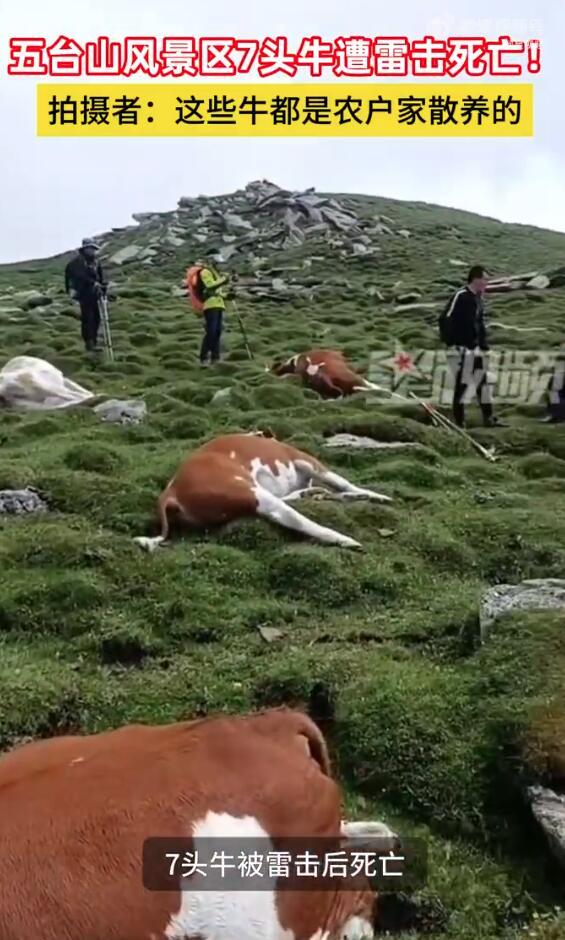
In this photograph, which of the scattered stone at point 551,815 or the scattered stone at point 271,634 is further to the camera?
the scattered stone at point 271,634

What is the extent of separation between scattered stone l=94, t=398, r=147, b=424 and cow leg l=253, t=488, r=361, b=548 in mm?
6317

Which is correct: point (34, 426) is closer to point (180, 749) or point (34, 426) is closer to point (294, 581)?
point (294, 581)

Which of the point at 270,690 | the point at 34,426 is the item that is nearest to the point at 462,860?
the point at 270,690

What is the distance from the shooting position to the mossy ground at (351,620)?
635cm

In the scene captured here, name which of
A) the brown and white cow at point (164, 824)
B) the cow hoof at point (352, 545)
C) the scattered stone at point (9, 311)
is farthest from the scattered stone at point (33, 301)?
the brown and white cow at point (164, 824)

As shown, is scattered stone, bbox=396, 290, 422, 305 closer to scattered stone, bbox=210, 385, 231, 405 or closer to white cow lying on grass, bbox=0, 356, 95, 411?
scattered stone, bbox=210, 385, 231, 405

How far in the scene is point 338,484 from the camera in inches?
510

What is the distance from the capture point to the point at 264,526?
1129 cm

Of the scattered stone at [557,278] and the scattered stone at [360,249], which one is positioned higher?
the scattered stone at [360,249]

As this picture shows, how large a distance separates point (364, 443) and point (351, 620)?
6.81m

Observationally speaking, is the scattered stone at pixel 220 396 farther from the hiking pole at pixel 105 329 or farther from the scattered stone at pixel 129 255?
the scattered stone at pixel 129 255

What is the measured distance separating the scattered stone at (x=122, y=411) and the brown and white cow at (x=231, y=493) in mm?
5474

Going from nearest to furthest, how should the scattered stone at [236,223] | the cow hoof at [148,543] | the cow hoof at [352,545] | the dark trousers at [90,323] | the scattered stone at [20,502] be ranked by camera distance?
the cow hoof at [148,543], the cow hoof at [352,545], the scattered stone at [20,502], the dark trousers at [90,323], the scattered stone at [236,223]

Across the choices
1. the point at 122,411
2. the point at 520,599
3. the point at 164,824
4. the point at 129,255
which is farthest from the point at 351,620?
the point at 129,255
